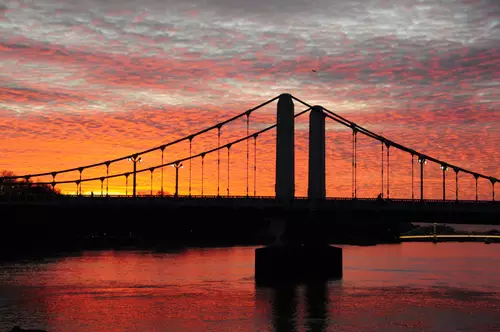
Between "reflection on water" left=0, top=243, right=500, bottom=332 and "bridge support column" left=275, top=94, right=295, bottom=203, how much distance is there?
8168mm

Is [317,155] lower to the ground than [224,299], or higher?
higher

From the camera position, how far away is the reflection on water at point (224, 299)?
5194 centimetres

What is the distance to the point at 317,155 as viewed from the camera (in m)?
82.2

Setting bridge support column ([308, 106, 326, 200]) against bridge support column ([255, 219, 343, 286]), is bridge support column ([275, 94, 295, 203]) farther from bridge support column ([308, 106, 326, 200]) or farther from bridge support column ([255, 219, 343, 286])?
bridge support column ([255, 219, 343, 286])

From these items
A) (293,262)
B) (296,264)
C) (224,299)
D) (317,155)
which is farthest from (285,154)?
(224,299)

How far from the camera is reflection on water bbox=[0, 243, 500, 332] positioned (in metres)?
51.9

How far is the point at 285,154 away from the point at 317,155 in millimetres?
6321

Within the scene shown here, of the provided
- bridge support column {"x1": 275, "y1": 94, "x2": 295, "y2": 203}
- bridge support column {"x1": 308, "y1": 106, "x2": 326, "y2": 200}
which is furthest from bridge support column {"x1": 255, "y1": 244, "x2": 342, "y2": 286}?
bridge support column {"x1": 275, "y1": 94, "x2": 295, "y2": 203}

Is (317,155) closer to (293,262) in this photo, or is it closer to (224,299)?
(293,262)

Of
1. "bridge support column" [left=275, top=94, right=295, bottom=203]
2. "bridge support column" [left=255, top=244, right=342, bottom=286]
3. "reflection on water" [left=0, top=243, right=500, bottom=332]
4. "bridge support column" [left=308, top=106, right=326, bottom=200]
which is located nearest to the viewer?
"reflection on water" [left=0, top=243, right=500, bottom=332]

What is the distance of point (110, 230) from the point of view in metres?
129

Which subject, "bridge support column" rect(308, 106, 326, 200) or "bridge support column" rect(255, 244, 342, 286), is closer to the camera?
"bridge support column" rect(255, 244, 342, 286)

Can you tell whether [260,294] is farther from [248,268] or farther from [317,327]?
[248,268]

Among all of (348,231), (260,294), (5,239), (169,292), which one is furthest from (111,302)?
(348,231)
